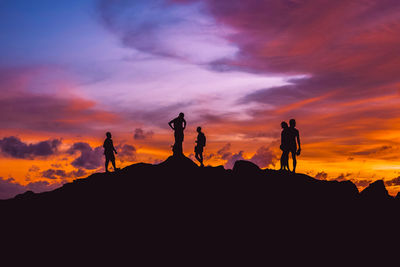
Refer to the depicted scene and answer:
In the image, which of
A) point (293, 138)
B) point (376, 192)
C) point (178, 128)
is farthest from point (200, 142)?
point (376, 192)

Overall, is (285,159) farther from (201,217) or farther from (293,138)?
(201,217)

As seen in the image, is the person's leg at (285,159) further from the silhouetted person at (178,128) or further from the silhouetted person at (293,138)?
the silhouetted person at (178,128)

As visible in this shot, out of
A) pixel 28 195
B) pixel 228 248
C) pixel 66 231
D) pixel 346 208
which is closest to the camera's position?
pixel 228 248

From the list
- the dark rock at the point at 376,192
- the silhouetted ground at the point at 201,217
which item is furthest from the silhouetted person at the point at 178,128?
the dark rock at the point at 376,192

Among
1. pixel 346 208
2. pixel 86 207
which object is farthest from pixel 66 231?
pixel 346 208

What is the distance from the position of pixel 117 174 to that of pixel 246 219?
948 cm

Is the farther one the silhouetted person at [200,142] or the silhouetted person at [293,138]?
the silhouetted person at [200,142]

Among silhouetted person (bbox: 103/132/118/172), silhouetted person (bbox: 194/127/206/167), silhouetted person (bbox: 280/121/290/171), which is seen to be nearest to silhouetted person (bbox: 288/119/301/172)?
silhouetted person (bbox: 280/121/290/171)

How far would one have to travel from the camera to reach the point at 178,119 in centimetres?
2709

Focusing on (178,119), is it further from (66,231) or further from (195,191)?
(66,231)

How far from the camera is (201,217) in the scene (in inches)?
937

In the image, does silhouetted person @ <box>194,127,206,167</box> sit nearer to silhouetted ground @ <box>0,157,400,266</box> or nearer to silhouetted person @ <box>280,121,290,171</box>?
silhouetted ground @ <box>0,157,400,266</box>

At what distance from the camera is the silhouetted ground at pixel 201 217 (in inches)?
891

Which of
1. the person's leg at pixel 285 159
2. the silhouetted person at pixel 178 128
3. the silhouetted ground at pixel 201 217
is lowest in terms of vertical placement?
the silhouetted ground at pixel 201 217
